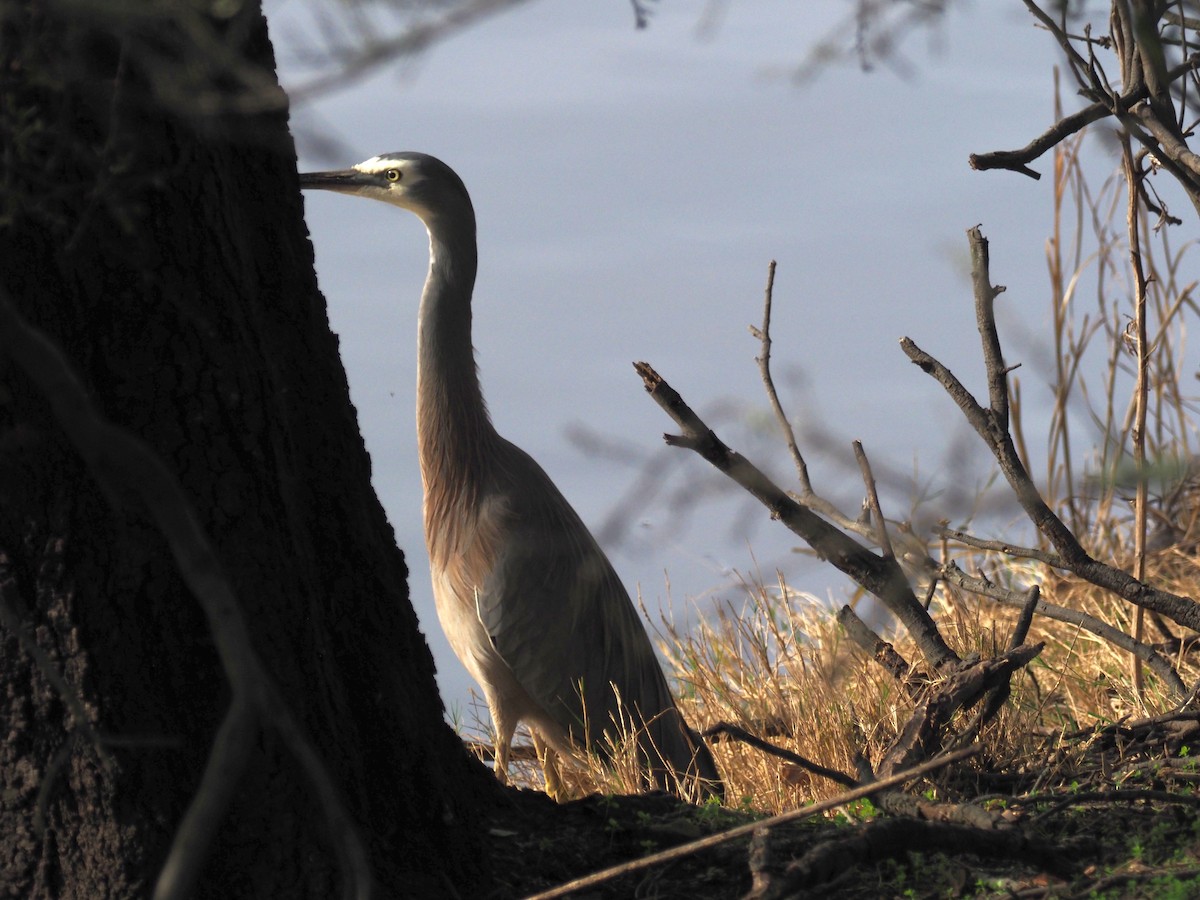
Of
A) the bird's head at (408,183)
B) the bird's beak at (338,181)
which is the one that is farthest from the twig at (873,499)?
the bird's beak at (338,181)

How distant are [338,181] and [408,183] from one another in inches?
11.1

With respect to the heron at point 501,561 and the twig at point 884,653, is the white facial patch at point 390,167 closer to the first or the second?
the heron at point 501,561

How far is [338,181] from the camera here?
207 inches

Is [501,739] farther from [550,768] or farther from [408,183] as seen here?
[408,183]

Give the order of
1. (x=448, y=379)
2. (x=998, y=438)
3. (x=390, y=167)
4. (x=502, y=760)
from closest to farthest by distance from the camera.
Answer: (x=998, y=438) < (x=502, y=760) < (x=448, y=379) < (x=390, y=167)

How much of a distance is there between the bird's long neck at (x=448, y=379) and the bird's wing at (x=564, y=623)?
0.16 meters

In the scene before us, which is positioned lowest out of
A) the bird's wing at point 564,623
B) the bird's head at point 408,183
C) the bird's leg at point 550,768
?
the bird's leg at point 550,768

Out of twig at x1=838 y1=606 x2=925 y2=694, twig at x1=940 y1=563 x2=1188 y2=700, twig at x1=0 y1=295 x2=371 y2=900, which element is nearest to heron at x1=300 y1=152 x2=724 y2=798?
twig at x1=838 y1=606 x2=925 y2=694

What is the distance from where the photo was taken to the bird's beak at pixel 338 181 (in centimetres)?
521

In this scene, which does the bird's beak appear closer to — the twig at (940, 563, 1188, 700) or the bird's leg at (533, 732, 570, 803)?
the bird's leg at (533, 732, 570, 803)

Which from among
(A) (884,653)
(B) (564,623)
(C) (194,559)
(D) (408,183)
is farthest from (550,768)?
(C) (194,559)

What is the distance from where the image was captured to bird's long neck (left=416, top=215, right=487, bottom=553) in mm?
5082

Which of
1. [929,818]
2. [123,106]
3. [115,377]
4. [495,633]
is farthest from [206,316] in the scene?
[495,633]

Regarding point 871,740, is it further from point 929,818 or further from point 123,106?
point 123,106
